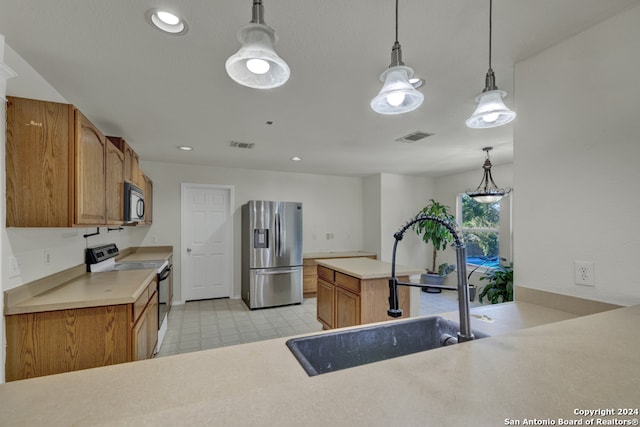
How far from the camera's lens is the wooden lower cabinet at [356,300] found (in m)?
2.71

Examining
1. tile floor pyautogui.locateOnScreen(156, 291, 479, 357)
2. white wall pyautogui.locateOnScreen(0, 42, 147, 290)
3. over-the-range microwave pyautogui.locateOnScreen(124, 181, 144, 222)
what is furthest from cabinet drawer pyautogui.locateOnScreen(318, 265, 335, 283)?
white wall pyautogui.locateOnScreen(0, 42, 147, 290)

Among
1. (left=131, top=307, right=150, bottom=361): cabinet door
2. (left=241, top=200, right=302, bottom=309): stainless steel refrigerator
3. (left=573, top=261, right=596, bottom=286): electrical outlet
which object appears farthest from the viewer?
(left=241, top=200, right=302, bottom=309): stainless steel refrigerator

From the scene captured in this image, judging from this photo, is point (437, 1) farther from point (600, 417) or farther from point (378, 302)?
point (378, 302)

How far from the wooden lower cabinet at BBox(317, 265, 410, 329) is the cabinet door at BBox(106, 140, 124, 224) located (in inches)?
84.2

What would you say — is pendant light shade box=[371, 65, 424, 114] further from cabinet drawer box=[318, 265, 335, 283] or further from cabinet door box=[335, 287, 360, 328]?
cabinet drawer box=[318, 265, 335, 283]

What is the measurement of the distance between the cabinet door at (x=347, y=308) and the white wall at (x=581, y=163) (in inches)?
55.6

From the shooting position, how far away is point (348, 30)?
58.5 inches

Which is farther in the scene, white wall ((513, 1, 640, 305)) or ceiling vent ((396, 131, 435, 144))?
ceiling vent ((396, 131, 435, 144))

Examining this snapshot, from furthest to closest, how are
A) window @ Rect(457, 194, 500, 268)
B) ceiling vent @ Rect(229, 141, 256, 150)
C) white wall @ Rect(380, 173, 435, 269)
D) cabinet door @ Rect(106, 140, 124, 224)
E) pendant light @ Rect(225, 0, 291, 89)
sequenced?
white wall @ Rect(380, 173, 435, 269) → window @ Rect(457, 194, 500, 268) → ceiling vent @ Rect(229, 141, 256, 150) → cabinet door @ Rect(106, 140, 124, 224) → pendant light @ Rect(225, 0, 291, 89)

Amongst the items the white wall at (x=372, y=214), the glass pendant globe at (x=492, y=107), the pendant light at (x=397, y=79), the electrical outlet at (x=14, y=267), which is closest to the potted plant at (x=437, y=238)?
the white wall at (x=372, y=214)

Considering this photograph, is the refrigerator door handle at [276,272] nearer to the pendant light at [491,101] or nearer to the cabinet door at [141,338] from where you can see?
the cabinet door at [141,338]

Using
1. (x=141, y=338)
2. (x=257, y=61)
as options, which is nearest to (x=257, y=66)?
(x=257, y=61)

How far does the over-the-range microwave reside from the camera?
272cm

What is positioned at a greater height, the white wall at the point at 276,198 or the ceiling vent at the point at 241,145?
the ceiling vent at the point at 241,145
